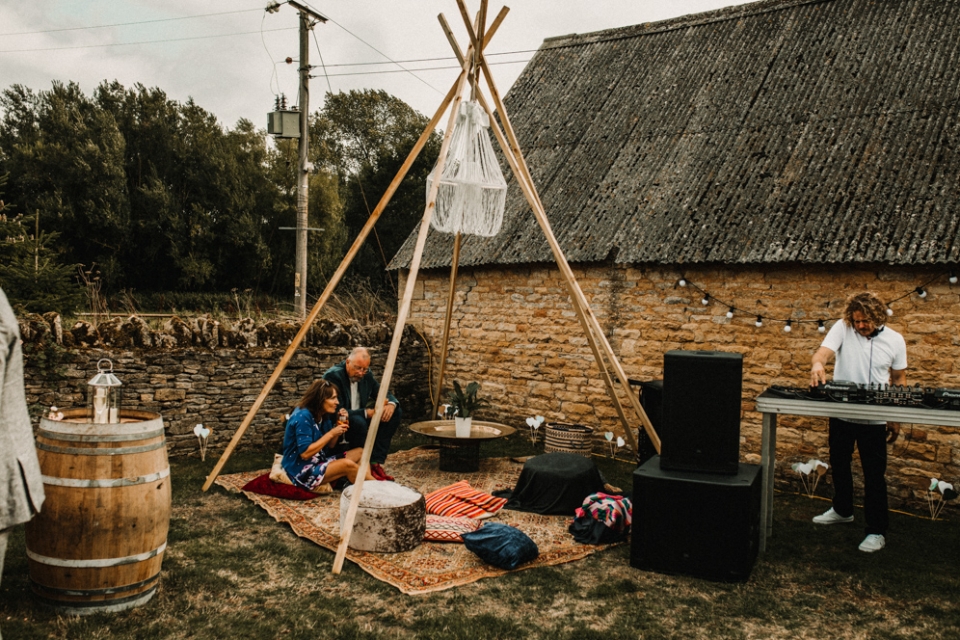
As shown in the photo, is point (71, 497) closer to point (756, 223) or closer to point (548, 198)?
point (756, 223)

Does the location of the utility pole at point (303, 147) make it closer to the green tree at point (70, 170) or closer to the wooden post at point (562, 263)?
the wooden post at point (562, 263)

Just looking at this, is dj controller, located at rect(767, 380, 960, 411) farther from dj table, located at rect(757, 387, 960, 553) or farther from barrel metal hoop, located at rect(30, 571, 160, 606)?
barrel metal hoop, located at rect(30, 571, 160, 606)

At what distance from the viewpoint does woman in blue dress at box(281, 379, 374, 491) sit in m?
5.95

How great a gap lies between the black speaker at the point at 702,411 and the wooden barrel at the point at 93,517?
309 cm

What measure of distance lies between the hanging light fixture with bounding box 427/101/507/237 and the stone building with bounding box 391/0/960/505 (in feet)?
6.46

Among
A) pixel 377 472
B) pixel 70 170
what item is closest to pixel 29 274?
pixel 377 472

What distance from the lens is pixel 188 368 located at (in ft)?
23.9

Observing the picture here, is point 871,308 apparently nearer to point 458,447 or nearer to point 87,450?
point 458,447

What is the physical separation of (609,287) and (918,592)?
14.5 ft

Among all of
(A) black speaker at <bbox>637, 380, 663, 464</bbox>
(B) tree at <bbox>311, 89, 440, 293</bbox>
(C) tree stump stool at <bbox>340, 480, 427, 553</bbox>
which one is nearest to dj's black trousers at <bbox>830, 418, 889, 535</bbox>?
(A) black speaker at <bbox>637, 380, 663, 464</bbox>

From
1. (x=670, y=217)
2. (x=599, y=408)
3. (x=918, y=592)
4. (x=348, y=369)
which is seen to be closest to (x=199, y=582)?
(x=348, y=369)

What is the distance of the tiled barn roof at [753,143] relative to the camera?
22.0ft

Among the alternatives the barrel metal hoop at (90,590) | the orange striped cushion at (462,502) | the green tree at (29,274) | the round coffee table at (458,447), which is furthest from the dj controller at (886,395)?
the green tree at (29,274)

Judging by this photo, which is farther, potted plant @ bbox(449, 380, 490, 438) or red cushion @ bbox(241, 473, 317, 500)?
potted plant @ bbox(449, 380, 490, 438)
